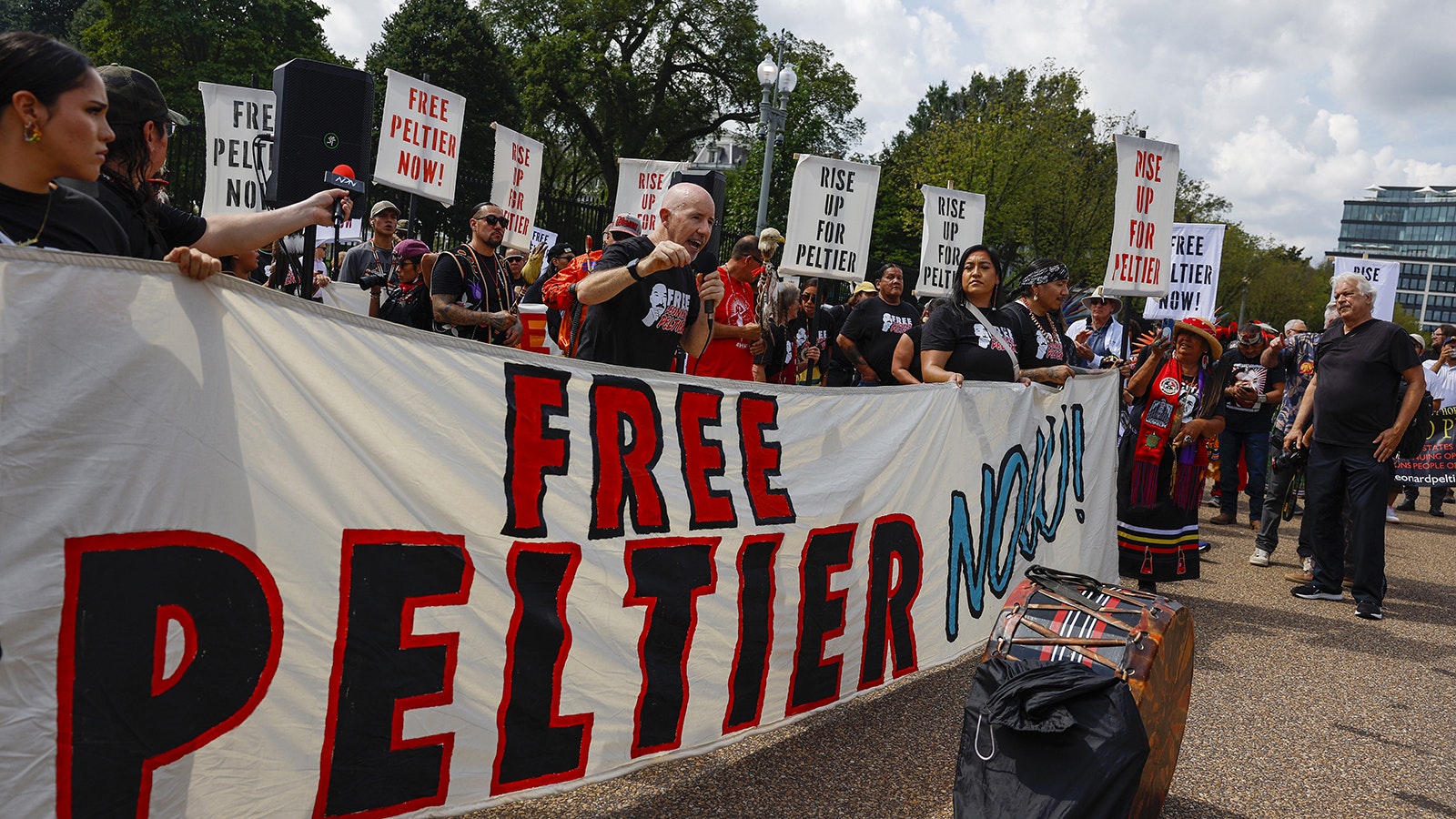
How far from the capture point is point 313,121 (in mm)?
5195

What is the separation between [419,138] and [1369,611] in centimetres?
864

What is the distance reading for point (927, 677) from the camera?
4.77m

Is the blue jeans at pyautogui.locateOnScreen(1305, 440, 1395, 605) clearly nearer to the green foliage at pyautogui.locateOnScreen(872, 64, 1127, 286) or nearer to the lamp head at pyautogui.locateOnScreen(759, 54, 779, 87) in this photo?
the lamp head at pyautogui.locateOnScreen(759, 54, 779, 87)

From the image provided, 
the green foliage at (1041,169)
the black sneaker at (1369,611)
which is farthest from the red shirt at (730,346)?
the green foliage at (1041,169)

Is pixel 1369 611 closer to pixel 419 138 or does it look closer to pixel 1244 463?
pixel 1244 463

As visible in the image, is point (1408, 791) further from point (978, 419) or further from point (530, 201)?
point (530, 201)

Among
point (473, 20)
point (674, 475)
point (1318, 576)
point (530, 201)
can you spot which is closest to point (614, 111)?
point (473, 20)

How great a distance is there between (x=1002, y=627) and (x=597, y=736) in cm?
125

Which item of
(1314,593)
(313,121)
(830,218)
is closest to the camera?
(313,121)

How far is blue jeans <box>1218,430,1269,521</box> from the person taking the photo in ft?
32.6

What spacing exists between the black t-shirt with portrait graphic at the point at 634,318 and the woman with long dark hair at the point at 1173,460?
11.0 ft

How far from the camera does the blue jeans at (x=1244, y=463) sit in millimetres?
9938

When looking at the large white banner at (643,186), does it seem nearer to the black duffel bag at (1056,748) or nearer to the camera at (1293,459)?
the camera at (1293,459)

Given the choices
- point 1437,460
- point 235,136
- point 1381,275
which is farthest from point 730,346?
point 1437,460
